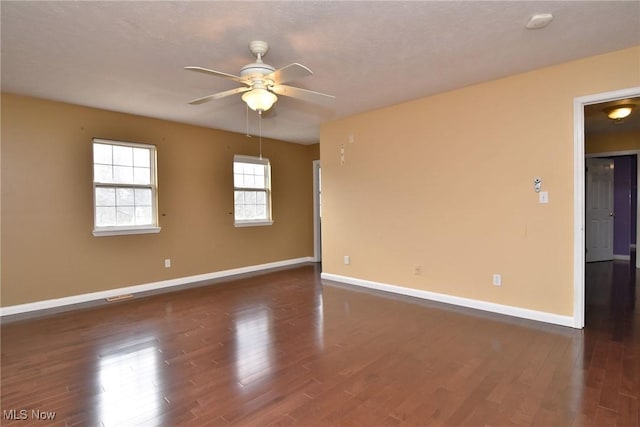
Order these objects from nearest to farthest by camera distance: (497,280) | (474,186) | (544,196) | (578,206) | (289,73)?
Answer: 1. (289,73)
2. (578,206)
3. (544,196)
4. (497,280)
5. (474,186)

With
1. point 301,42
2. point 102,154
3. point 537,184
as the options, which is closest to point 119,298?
point 102,154

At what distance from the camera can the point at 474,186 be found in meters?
3.81

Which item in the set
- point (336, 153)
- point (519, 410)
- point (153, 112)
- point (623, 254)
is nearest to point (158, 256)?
point (153, 112)

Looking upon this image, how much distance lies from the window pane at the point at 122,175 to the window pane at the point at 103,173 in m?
0.05

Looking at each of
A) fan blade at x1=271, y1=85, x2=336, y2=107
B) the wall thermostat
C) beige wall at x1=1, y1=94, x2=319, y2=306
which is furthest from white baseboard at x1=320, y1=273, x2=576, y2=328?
fan blade at x1=271, y1=85, x2=336, y2=107

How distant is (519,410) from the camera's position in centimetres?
195

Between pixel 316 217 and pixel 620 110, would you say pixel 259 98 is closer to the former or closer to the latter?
pixel 620 110

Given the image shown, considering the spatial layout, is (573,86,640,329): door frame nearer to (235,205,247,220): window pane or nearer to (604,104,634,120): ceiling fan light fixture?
(604,104,634,120): ceiling fan light fixture

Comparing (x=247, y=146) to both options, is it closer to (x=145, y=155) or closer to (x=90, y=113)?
(x=145, y=155)

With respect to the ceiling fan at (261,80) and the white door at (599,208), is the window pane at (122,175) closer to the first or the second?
the ceiling fan at (261,80)

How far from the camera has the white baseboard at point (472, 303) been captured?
3287 mm

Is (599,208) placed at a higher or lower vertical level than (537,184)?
lower

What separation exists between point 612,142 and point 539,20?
517cm

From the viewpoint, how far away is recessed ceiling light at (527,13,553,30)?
2328 millimetres
